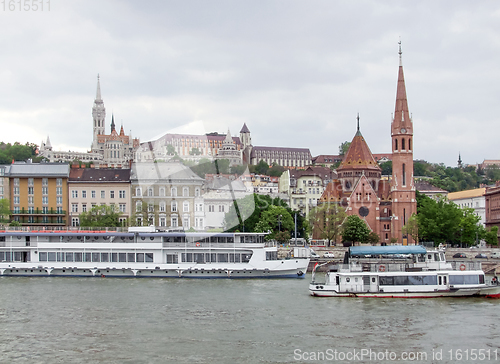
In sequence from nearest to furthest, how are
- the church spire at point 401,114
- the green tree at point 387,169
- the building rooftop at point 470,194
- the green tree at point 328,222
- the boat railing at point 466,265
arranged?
the boat railing at point 466,265, the green tree at point 328,222, the church spire at point 401,114, the building rooftop at point 470,194, the green tree at point 387,169

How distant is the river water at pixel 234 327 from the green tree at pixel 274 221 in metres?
39.3

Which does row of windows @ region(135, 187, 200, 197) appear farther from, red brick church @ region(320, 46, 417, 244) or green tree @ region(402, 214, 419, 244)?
green tree @ region(402, 214, 419, 244)

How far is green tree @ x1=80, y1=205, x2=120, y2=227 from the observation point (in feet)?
269

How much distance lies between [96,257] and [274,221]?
35291 mm

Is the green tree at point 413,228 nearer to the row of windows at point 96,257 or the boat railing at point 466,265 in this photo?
the boat railing at point 466,265

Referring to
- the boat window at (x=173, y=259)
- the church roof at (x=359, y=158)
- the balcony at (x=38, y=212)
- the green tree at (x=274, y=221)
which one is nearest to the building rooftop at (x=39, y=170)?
the balcony at (x=38, y=212)

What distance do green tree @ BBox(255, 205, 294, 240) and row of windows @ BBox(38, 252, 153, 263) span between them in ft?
100

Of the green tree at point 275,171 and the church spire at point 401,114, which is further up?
the church spire at point 401,114

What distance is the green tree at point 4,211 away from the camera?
85250 millimetres

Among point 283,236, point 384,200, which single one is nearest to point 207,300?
point 283,236

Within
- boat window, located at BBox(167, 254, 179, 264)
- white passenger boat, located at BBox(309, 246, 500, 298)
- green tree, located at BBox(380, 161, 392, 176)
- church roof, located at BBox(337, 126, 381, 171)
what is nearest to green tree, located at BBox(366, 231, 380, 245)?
church roof, located at BBox(337, 126, 381, 171)

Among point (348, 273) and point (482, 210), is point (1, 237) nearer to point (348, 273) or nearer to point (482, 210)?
point (348, 273)

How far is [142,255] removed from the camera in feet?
195

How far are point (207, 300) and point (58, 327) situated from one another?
11.2 meters
